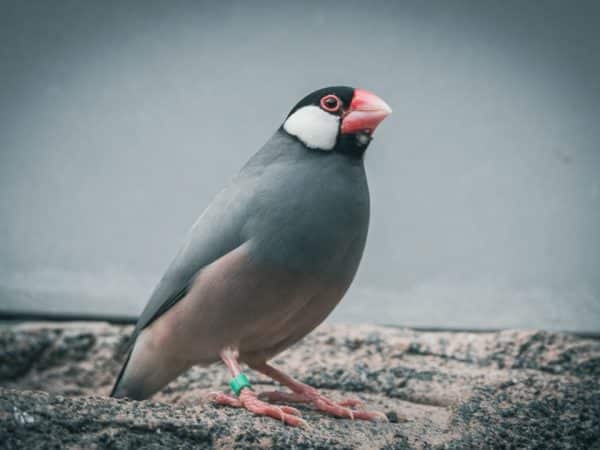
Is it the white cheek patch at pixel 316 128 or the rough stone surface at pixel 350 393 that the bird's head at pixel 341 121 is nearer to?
the white cheek patch at pixel 316 128

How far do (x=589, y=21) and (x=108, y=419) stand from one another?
431 cm

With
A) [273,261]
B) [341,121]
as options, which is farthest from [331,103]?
[273,261]

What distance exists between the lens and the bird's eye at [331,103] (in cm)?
306

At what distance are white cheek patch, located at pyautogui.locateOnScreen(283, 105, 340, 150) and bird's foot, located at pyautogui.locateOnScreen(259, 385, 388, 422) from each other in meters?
1.15

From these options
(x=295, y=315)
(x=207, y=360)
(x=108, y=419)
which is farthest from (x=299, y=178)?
(x=108, y=419)

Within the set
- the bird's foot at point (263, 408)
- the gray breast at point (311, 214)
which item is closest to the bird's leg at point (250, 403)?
the bird's foot at point (263, 408)

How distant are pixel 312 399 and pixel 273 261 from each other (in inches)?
30.2

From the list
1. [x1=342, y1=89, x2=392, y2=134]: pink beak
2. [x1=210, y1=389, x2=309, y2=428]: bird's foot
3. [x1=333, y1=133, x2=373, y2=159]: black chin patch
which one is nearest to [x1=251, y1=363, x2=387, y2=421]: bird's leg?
[x1=210, y1=389, x2=309, y2=428]: bird's foot

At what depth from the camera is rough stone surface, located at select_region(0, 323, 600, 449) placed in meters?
2.38

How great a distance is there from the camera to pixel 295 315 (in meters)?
2.95

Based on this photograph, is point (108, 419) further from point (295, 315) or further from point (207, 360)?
point (295, 315)

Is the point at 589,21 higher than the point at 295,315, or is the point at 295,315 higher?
the point at 589,21

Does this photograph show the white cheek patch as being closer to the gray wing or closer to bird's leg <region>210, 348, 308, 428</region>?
the gray wing

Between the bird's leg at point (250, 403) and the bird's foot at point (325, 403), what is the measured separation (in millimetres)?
252
